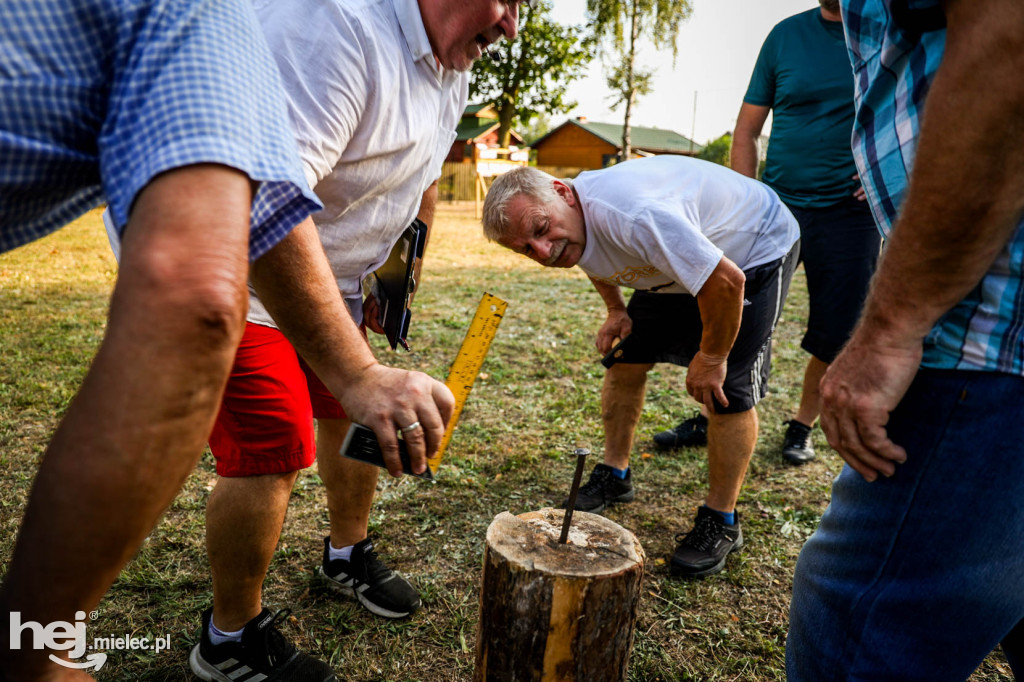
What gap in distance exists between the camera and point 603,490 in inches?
128

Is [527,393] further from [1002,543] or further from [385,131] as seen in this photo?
[1002,543]

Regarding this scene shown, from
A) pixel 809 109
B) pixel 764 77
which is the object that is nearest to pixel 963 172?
pixel 809 109

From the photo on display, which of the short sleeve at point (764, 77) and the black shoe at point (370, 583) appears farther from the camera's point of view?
the short sleeve at point (764, 77)

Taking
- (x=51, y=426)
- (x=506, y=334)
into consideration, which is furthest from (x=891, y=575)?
(x=506, y=334)

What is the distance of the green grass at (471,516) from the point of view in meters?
2.29

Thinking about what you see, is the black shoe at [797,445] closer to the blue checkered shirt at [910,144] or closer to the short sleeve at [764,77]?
the short sleeve at [764,77]

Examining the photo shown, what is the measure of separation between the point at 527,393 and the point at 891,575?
3517 millimetres

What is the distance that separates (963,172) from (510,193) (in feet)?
5.95

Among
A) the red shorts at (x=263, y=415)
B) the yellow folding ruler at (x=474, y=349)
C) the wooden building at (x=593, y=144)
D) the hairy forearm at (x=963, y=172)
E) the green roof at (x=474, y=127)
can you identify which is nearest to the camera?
the hairy forearm at (x=963, y=172)

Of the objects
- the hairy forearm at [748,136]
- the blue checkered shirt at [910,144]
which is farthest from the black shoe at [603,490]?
the blue checkered shirt at [910,144]

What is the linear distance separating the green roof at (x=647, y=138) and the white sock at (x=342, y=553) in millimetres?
39259

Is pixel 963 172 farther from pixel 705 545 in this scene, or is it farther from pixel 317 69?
pixel 705 545

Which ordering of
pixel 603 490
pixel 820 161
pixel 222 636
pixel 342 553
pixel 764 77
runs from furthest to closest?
pixel 764 77 < pixel 820 161 < pixel 603 490 < pixel 342 553 < pixel 222 636

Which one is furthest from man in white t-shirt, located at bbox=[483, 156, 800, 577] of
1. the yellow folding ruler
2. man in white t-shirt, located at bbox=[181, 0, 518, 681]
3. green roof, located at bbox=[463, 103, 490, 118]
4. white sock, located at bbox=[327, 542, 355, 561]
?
green roof, located at bbox=[463, 103, 490, 118]
